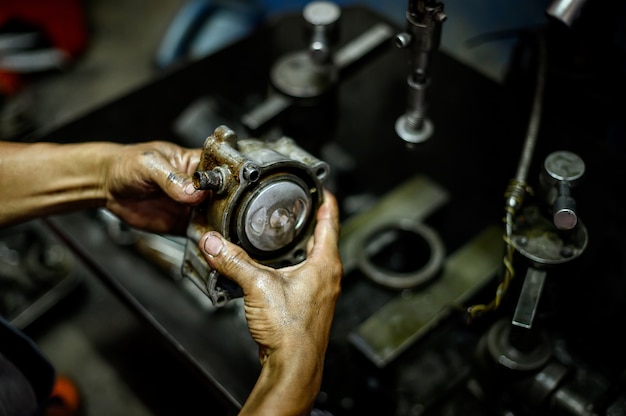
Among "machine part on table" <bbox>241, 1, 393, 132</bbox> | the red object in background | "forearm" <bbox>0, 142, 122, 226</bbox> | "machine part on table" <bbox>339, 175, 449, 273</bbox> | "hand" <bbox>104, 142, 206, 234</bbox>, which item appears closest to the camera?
"hand" <bbox>104, 142, 206, 234</bbox>

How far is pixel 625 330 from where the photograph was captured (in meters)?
0.97

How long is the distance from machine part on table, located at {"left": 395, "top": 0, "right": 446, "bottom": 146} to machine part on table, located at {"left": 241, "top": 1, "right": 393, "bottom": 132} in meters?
0.16

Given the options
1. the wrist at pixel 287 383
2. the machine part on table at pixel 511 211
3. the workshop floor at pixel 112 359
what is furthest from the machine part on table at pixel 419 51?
the workshop floor at pixel 112 359

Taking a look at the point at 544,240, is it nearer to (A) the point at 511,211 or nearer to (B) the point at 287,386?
(A) the point at 511,211

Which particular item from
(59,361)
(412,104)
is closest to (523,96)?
(412,104)

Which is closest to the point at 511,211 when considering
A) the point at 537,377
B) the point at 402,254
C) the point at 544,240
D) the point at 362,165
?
the point at 544,240

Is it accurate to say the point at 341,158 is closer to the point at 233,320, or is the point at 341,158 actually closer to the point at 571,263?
the point at 233,320

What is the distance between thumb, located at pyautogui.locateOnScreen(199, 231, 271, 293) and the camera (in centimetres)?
73

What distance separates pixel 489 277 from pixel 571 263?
269 mm

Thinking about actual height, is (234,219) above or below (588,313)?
above

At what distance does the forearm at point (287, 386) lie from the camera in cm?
69

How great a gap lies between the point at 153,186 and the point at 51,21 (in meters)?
1.36

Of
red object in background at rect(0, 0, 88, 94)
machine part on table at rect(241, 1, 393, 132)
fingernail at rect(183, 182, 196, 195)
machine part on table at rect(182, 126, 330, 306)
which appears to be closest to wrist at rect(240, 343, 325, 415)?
machine part on table at rect(182, 126, 330, 306)

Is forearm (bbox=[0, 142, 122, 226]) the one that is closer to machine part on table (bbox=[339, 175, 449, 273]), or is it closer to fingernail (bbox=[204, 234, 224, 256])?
fingernail (bbox=[204, 234, 224, 256])
